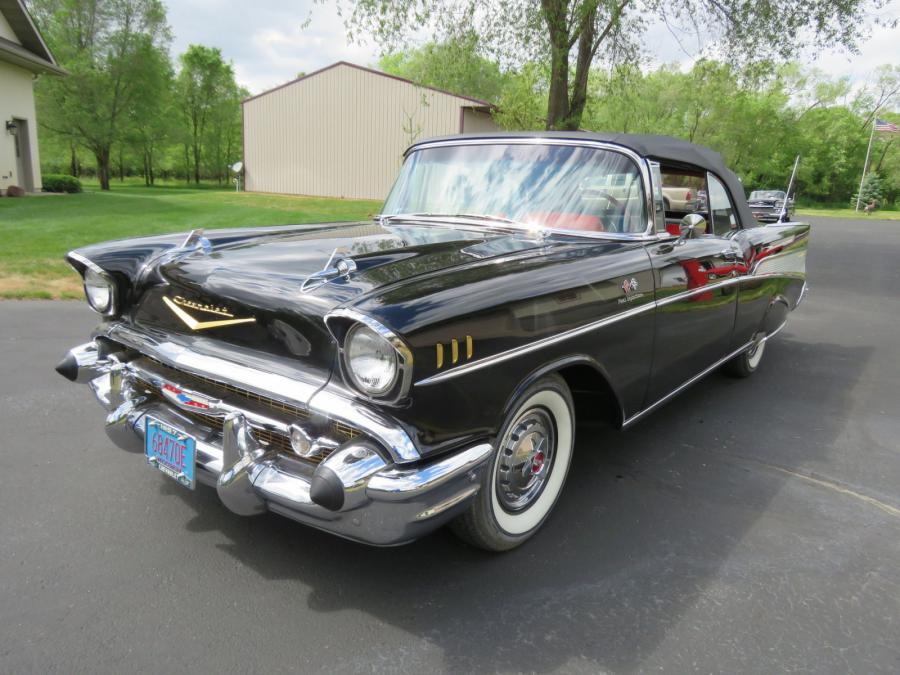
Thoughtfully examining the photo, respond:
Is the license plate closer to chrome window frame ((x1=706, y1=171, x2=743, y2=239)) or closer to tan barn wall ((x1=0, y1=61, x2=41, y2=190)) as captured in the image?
chrome window frame ((x1=706, y1=171, x2=743, y2=239))

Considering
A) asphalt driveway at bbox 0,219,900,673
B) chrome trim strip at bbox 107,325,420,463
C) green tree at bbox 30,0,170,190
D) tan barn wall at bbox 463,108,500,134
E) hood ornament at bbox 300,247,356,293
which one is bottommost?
asphalt driveway at bbox 0,219,900,673

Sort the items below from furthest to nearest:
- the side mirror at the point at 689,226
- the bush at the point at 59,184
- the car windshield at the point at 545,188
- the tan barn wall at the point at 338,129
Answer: the tan barn wall at the point at 338,129, the bush at the point at 59,184, the side mirror at the point at 689,226, the car windshield at the point at 545,188

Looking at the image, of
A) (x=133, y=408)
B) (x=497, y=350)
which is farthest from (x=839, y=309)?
(x=133, y=408)

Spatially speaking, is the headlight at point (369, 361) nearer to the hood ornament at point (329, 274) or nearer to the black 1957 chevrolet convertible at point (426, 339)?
the black 1957 chevrolet convertible at point (426, 339)

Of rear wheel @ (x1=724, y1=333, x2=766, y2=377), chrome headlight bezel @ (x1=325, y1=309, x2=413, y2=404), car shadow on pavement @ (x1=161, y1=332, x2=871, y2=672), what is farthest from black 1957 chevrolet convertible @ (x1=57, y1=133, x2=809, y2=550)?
rear wheel @ (x1=724, y1=333, x2=766, y2=377)

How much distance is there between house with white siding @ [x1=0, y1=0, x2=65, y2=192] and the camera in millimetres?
18047

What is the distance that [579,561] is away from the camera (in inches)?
96.6

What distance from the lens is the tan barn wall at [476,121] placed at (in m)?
23.1

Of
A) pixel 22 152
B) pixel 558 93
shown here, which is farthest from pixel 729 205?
pixel 22 152

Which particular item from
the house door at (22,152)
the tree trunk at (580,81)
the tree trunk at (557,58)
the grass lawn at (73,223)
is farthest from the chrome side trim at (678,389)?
the house door at (22,152)

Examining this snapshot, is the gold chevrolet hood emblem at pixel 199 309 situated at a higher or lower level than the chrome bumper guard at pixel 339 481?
higher

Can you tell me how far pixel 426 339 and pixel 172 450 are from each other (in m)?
1.08

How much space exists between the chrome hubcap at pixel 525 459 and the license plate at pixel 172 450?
3.58ft

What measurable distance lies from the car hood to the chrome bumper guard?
0.29m
